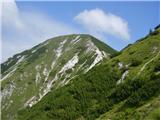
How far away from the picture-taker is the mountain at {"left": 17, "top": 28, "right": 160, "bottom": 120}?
368ft

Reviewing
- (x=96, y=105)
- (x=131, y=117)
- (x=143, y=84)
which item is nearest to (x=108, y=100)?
(x=96, y=105)

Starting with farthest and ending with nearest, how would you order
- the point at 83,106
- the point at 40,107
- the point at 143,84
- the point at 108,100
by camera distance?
the point at 40,107 → the point at 83,106 → the point at 108,100 → the point at 143,84

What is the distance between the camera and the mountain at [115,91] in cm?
11231

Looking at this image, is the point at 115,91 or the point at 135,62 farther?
the point at 135,62

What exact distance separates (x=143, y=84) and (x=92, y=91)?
40306 millimetres

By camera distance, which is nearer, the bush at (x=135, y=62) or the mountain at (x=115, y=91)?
the mountain at (x=115, y=91)

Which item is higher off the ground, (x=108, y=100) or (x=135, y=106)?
(x=108, y=100)

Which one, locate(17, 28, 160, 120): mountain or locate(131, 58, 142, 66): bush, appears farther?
locate(131, 58, 142, 66): bush

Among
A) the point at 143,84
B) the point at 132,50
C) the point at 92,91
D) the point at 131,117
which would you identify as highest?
the point at 132,50

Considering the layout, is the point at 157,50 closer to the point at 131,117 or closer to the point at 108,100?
the point at 108,100

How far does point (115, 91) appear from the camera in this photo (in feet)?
454

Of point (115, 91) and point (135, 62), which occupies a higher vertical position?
point (135, 62)

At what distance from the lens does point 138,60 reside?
516 feet

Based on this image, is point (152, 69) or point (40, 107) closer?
point (152, 69)
